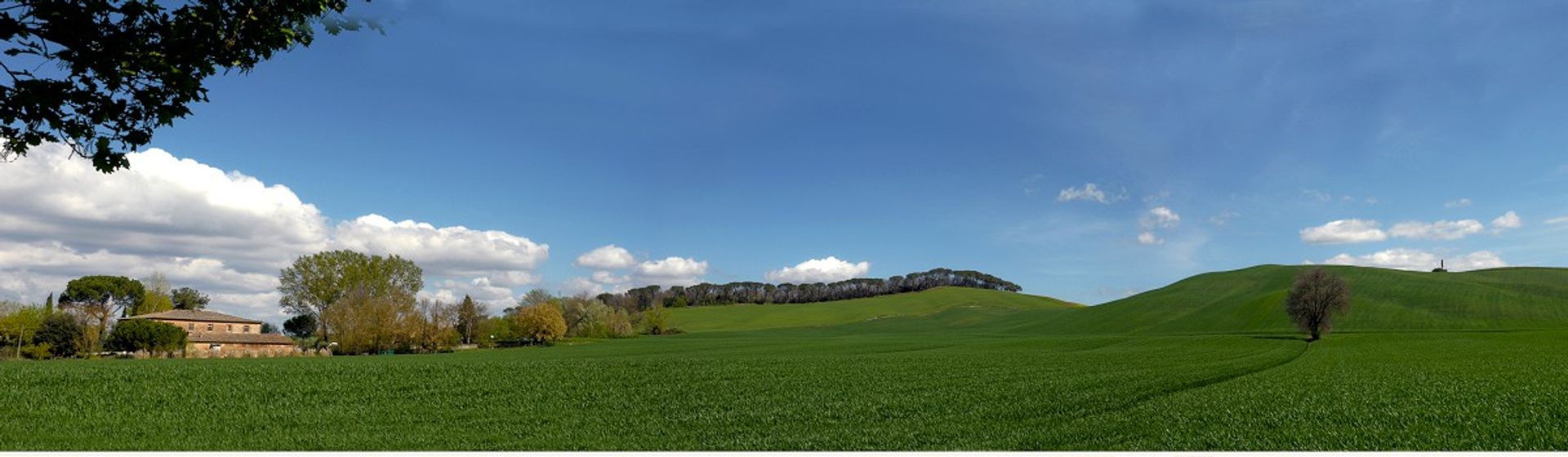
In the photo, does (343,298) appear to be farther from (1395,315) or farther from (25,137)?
(1395,315)

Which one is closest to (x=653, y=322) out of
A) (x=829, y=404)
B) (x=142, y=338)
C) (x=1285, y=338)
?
(x=142, y=338)

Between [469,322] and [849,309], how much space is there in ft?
281

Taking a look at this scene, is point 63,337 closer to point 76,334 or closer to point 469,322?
point 76,334

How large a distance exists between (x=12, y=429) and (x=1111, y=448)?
986 inches

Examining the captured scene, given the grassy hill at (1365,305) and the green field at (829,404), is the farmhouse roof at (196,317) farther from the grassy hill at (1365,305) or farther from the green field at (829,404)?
the grassy hill at (1365,305)

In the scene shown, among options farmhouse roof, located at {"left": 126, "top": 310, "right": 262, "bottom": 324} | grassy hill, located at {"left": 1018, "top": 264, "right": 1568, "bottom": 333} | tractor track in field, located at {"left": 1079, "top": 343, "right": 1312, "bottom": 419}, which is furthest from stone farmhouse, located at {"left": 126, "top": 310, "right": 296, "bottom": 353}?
grassy hill, located at {"left": 1018, "top": 264, "right": 1568, "bottom": 333}

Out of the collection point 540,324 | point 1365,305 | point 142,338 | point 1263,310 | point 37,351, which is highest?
point 1365,305

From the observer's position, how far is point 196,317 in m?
112

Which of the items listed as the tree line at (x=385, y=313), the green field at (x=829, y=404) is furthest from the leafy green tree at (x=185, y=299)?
the green field at (x=829, y=404)

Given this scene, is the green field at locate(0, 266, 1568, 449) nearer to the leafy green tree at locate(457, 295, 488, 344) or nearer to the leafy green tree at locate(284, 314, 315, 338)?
the leafy green tree at locate(457, 295, 488, 344)

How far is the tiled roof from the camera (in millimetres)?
97850

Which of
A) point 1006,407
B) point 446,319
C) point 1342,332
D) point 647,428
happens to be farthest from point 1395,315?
point 446,319

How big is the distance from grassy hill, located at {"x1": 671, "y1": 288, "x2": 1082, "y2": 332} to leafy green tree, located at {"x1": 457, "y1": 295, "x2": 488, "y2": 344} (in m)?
47.0

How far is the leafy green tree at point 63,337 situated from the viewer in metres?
78.8
